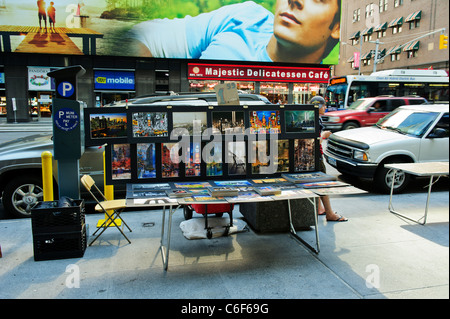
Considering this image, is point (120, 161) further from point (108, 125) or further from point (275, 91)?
point (275, 91)

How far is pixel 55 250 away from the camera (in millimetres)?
4578

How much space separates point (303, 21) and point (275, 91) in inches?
217

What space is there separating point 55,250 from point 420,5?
4752cm

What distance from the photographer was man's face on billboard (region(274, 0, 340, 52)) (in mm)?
27406

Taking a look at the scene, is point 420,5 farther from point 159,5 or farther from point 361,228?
point 361,228

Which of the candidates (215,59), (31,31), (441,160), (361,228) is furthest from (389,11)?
(361,228)

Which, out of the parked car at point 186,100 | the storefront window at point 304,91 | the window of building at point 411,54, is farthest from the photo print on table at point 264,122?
the window of building at point 411,54

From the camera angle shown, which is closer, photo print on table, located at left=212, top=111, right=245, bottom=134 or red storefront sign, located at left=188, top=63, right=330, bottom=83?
photo print on table, located at left=212, top=111, right=245, bottom=134

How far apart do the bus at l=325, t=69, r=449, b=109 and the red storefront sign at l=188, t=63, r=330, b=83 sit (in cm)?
748

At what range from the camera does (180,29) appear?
25719 mm

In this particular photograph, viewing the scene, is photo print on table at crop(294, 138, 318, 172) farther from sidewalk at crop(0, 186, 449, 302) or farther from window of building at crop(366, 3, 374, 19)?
window of building at crop(366, 3, 374, 19)

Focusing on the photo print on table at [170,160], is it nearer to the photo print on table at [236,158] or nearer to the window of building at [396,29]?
the photo print on table at [236,158]

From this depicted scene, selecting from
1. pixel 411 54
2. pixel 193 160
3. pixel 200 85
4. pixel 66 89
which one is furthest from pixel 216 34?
pixel 411 54

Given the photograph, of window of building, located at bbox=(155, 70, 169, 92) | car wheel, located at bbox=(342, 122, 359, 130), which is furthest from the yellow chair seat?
window of building, located at bbox=(155, 70, 169, 92)
